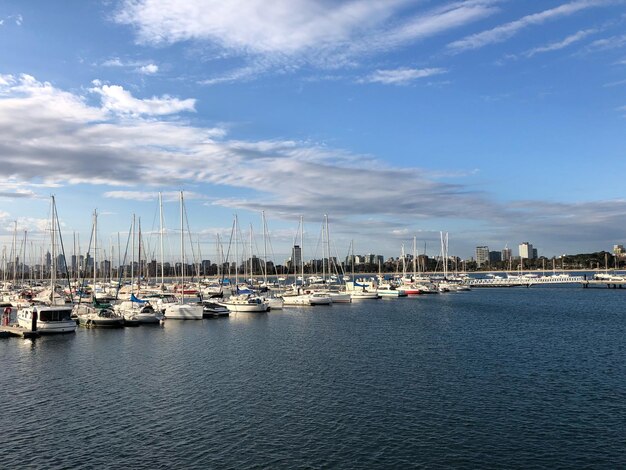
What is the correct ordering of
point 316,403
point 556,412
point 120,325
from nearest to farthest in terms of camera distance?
point 556,412 → point 316,403 → point 120,325

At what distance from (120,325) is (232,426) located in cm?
4853

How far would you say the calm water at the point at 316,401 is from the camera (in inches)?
981

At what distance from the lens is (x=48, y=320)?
63.2 metres

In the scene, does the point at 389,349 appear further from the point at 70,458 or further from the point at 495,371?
the point at 70,458

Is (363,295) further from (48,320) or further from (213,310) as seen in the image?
(48,320)

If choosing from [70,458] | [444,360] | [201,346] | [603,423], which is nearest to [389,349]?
[444,360]

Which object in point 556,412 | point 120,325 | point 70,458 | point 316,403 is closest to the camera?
point 70,458

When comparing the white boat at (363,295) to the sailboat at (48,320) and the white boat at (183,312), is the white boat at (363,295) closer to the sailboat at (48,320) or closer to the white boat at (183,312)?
the white boat at (183,312)

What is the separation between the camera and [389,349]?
52469mm

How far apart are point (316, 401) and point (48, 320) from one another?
44.0 metres

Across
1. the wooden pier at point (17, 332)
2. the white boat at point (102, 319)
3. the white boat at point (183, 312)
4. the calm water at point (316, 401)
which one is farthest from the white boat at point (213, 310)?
the wooden pier at point (17, 332)

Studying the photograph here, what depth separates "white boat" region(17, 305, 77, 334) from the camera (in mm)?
62531

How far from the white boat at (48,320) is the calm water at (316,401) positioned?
1.85 m

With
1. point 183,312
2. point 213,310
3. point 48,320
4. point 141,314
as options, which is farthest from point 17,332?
point 213,310
